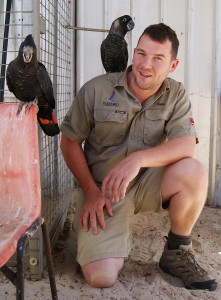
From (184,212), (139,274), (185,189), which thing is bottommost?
(139,274)

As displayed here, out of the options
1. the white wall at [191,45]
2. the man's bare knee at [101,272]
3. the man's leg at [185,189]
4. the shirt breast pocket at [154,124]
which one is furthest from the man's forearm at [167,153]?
the white wall at [191,45]

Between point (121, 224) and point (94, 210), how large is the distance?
0.55 feet

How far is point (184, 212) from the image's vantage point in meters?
1.91

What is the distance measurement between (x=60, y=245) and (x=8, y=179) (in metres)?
1.02

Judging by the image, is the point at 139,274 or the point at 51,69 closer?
the point at 139,274

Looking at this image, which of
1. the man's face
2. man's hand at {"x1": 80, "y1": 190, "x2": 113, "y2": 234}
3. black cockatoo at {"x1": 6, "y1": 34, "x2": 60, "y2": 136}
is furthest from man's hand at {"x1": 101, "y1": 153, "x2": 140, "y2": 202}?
black cockatoo at {"x1": 6, "y1": 34, "x2": 60, "y2": 136}

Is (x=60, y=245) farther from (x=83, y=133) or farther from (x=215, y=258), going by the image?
(x=215, y=258)

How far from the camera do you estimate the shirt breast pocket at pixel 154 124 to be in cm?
200

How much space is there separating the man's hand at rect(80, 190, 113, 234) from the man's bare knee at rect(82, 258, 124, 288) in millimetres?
153

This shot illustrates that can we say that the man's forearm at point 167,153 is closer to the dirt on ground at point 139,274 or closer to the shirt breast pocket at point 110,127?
the shirt breast pocket at point 110,127

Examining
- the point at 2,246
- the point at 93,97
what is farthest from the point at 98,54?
→ the point at 2,246

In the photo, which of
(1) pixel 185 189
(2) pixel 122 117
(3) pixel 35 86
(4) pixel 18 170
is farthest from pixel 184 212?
(3) pixel 35 86

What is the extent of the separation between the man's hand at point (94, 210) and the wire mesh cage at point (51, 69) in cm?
24

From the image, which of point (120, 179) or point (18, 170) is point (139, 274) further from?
point (18, 170)
